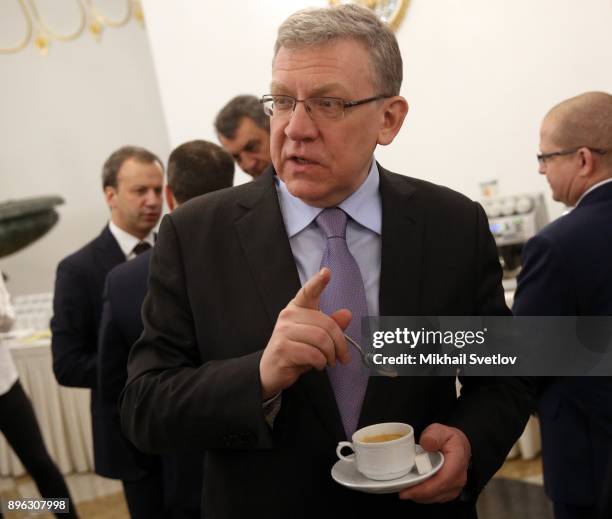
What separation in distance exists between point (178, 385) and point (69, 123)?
5603mm

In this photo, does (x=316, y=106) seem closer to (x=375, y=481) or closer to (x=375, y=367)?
(x=375, y=367)

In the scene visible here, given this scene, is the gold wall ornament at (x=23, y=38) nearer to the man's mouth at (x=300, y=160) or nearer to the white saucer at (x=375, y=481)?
the man's mouth at (x=300, y=160)

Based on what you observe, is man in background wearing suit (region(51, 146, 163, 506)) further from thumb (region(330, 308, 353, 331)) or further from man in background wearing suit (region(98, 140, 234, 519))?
thumb (region(330, 308, 353, 331))

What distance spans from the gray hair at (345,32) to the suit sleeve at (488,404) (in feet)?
1.03

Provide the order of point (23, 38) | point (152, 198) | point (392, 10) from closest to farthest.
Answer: point (152, 198) < point (392, 10) < point (23, 38)

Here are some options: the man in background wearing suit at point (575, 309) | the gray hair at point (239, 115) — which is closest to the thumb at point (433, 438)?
the man in background wearing suit at point (575, 309)

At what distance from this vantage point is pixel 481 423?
128cm

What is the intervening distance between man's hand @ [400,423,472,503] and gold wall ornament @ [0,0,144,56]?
542cm

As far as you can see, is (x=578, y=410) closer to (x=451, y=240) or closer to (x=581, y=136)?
(x=581, y=136)

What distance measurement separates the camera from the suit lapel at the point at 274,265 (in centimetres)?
123

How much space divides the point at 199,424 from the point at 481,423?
0.47 meters

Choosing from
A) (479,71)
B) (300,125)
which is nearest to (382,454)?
(300,125)

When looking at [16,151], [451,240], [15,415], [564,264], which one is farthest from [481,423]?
[16,151]

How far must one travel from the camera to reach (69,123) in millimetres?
6355
